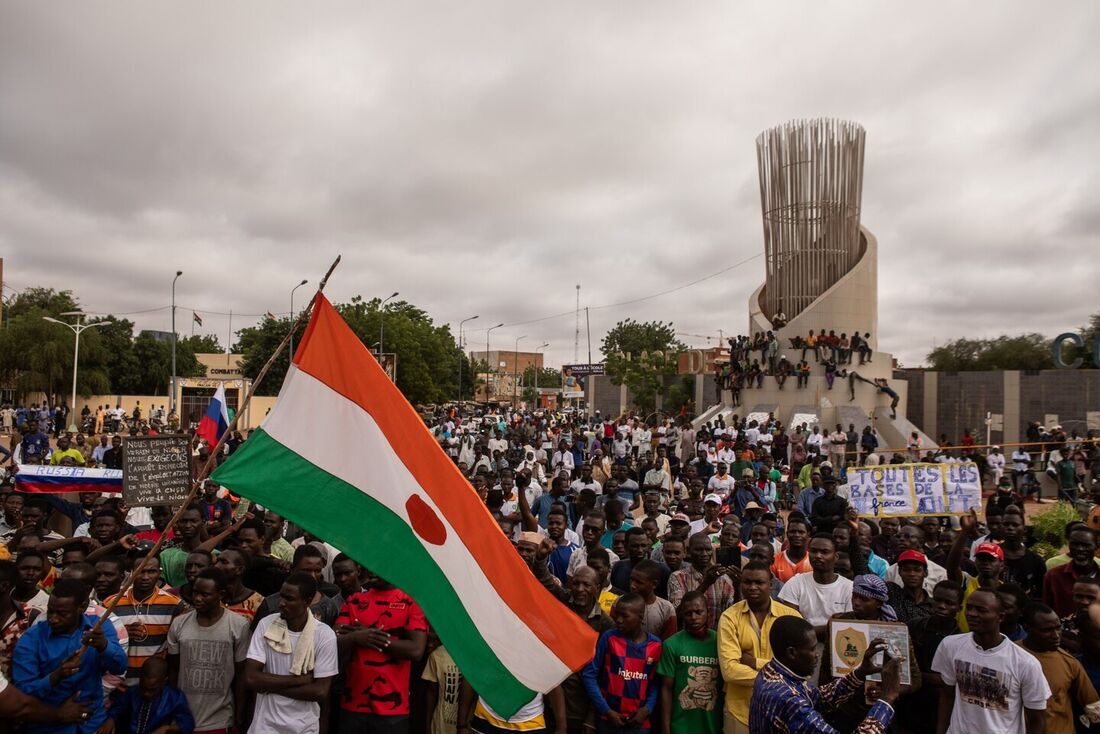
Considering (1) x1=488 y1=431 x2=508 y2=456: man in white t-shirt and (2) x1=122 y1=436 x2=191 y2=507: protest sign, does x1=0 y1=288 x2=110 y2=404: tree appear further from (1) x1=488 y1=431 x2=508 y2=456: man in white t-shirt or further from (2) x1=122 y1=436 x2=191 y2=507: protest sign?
(2) x1=122 y1=436 x2=191 y2=507: protest sign

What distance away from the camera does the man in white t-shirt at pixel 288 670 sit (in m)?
3.91

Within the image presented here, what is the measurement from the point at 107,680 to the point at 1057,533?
34.7 feet

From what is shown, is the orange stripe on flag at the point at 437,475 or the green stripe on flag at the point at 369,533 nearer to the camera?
the green stripe on flag at the point at 369,533

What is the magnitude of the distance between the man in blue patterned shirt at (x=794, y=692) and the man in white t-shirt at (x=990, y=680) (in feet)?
2.48

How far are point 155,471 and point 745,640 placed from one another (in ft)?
19.9

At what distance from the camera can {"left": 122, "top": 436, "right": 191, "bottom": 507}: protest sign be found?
24.5ft

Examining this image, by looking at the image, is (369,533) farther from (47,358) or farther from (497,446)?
(47,358)

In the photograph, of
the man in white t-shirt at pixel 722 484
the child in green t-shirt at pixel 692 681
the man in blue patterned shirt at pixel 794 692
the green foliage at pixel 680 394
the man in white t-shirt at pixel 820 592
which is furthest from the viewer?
the green foliage at pixel 680 394

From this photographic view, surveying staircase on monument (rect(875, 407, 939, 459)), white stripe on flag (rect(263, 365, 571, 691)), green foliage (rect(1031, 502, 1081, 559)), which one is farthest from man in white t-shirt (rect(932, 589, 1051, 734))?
staircase on monument (rect(875, 407, 939, 459))

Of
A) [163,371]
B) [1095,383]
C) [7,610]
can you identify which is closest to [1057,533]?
[7,610]

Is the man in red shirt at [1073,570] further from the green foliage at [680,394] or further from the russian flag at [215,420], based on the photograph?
the green foliage at [680,394]

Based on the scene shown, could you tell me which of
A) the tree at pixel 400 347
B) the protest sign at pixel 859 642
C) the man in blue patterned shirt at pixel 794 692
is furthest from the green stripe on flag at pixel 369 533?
the tree at pixel 400 347

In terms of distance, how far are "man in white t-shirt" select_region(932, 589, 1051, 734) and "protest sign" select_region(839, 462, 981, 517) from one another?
396cm

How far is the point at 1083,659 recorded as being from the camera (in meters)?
4.43
